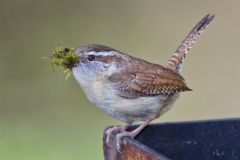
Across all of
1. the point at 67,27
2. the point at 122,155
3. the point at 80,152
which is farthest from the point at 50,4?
the point at 122,155

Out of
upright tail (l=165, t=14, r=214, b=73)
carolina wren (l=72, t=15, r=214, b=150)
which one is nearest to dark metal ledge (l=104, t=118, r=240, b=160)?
carolina wren (l=72, t=15, r=214, b=150)

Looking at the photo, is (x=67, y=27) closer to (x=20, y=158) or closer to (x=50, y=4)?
(x=50, y=4)

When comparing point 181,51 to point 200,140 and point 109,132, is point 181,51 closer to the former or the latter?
point 109,132

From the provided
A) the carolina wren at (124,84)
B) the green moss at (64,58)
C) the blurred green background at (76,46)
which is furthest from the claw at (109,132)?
the blurred green background at (76,46)

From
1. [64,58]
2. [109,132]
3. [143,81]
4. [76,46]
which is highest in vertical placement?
[76,46]

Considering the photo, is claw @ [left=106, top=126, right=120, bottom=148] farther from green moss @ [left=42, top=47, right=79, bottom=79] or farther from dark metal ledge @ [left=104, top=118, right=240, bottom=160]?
green moss @ [left=42, top=47, right=79, bottom=79]

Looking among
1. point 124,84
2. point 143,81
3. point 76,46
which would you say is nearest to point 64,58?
point 124,84

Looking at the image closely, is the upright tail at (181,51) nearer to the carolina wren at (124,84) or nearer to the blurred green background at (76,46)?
A: the carolina wren at (124,84)
